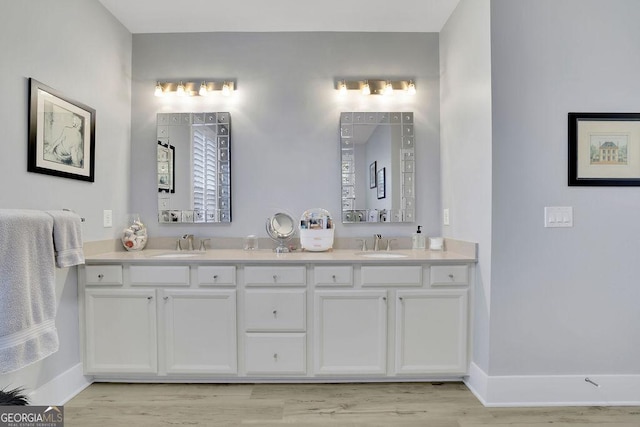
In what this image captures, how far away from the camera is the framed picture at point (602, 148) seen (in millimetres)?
2031

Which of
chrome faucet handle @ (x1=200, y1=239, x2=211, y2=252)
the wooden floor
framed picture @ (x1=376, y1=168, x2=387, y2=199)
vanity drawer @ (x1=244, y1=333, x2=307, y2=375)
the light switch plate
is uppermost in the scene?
framed picture @ (x1=376, y1=168, x2=387, y2=199)

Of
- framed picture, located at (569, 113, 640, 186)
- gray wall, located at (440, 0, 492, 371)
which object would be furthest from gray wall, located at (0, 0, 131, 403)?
framed picture, located at (569, 113, 640, 186)

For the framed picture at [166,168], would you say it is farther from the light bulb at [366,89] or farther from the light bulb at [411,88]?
the light bulb at [411,88]

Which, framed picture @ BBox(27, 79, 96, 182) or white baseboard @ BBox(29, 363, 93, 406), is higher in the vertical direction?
framed picture @ BBox(27, 79, 96, 182)

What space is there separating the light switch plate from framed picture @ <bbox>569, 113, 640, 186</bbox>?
0.16m

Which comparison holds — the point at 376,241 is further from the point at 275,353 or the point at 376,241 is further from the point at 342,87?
the point at 342,87

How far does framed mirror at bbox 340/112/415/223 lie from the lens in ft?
9.18

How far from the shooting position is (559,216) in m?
2.04

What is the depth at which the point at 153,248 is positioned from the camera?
2787mm

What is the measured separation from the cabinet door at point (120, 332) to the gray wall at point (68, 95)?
10 cm

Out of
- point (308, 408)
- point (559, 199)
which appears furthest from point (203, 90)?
point (559, 199)

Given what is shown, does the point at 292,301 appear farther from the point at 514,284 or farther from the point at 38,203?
the point at 38,203

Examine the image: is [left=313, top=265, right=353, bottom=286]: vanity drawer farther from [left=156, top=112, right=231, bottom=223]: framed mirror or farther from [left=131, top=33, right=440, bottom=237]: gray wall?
[left=156, top=112, right=231, bottom=223]: framed mirror

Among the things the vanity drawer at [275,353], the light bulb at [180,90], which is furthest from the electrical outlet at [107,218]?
the vanity drawer at [275,353]
